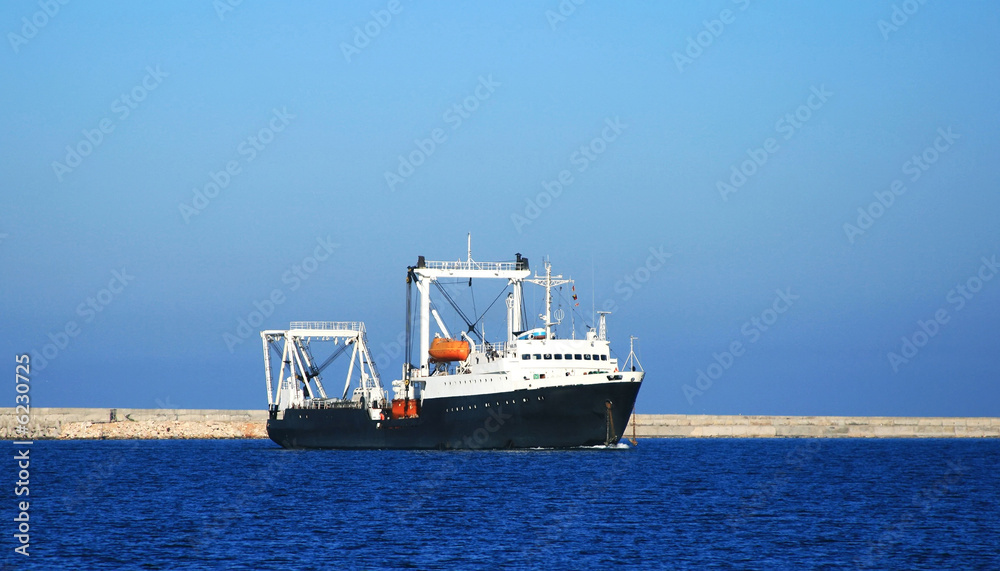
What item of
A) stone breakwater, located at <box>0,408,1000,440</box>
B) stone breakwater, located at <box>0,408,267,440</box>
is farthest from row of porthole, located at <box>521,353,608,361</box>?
stone breakwater, located at <box>0,408,267,440</box>

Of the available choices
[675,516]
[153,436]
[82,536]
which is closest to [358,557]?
[82,536]

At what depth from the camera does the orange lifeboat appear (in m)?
63.6

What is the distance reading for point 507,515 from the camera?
35.0m

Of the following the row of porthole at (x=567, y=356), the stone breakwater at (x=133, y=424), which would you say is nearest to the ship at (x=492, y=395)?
the row of porthole at (x=567, y=356)

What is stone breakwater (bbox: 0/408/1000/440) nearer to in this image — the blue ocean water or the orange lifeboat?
the orange lifeboat

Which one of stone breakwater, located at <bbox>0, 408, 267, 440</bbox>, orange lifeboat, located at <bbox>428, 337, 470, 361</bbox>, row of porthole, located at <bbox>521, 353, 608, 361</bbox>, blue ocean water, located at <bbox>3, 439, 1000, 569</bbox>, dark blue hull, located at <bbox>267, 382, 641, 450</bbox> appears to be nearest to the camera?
blue ocean water, located at <bbox>3, 439, 1000, 569</bbox>

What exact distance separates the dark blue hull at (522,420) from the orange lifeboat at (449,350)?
3.01 metres

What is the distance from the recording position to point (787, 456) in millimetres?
76188

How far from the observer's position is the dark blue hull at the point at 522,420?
2152 inches

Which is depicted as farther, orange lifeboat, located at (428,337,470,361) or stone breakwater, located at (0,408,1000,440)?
stone breakwater, located at (0,408,1000,440)

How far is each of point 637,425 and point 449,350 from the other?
53866mm

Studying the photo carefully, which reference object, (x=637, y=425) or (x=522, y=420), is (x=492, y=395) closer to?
(x=522, y=420)

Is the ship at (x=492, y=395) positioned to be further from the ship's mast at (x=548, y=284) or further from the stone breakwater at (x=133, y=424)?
the stone breakwater at (x=133, y=424)

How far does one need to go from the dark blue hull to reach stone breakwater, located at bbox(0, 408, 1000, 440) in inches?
1560
